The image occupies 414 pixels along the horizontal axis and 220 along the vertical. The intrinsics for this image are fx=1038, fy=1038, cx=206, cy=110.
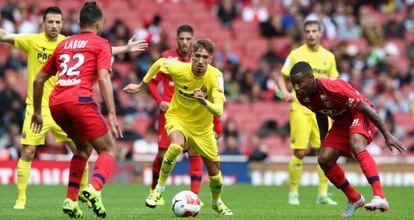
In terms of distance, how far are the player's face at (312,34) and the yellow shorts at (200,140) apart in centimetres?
408

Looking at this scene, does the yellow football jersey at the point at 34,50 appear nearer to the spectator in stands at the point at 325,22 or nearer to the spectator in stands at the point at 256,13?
the spectator in stands at the point at 325,22

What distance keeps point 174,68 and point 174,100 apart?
1.85ft

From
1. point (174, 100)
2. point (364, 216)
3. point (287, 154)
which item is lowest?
point (287, 154)

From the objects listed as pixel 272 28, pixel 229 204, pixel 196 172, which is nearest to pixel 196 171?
pixel 196 172

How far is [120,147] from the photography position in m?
26.1

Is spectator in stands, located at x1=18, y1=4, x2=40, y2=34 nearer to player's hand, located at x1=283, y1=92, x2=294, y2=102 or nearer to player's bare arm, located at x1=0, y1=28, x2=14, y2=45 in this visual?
player's hand, located at x1=283, y1=92, x2=294, y2=102

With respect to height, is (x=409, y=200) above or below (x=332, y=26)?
below

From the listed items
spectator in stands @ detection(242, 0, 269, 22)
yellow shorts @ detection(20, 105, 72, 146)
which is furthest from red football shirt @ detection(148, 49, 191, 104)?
spectator in stands @ detection(242, 0, 269, 22)

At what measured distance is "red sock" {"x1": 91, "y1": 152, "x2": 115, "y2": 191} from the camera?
38.9 feet

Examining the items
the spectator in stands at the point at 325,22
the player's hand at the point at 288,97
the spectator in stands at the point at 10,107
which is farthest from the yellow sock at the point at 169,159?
the spectator in stands at the point at 325,22

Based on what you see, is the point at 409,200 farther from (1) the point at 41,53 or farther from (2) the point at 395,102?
(2) the point at 395,102

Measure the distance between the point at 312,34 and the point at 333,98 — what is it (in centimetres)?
495

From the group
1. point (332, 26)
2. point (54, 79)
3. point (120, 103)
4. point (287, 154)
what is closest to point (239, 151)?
point (287, 154)

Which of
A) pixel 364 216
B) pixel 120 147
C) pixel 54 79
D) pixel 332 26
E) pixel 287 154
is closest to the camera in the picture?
pixel 364 216
